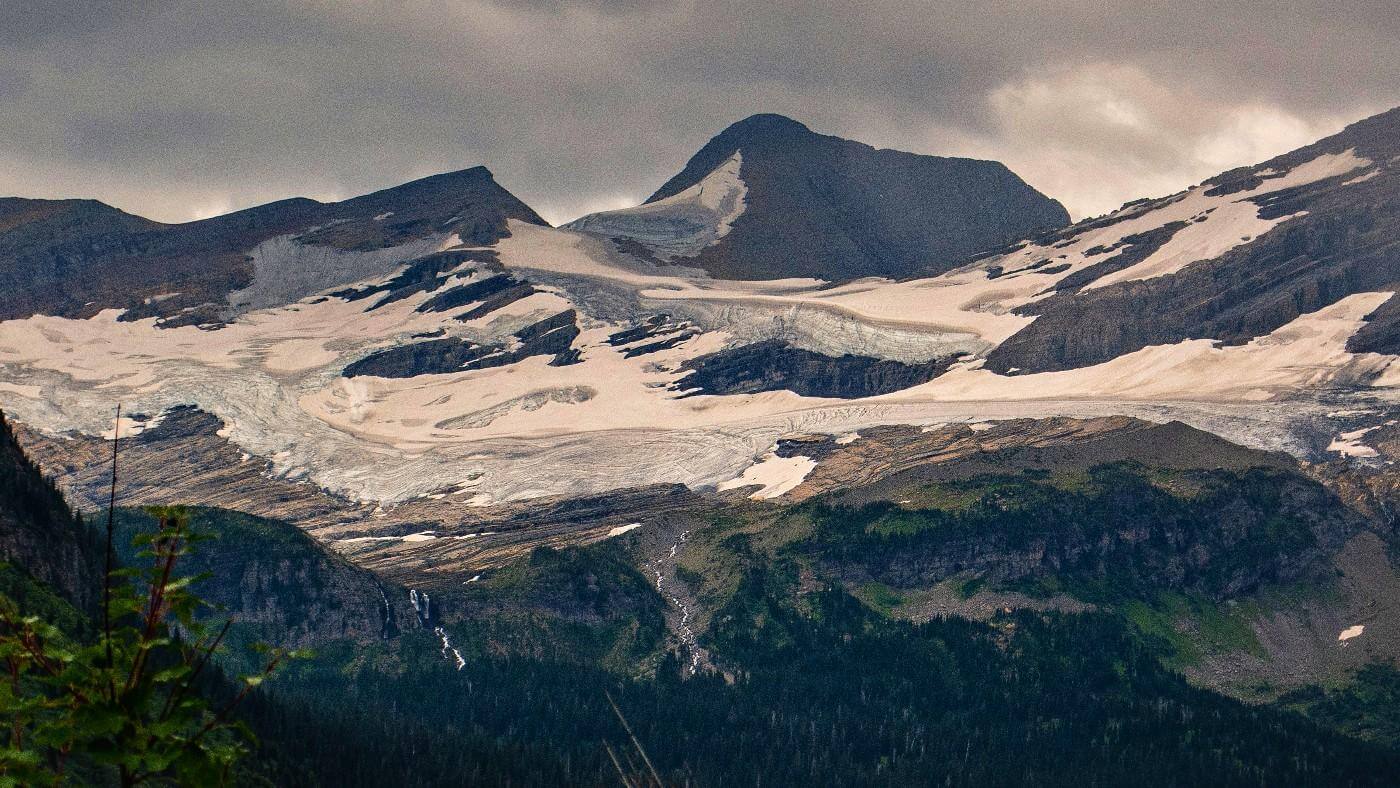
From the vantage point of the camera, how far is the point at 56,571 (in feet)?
636

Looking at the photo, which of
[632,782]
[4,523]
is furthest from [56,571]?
[632,782]

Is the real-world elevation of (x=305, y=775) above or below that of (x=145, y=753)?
below

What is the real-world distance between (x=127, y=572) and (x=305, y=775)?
180919 mm

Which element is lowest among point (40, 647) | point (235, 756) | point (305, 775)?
point (305, 775)

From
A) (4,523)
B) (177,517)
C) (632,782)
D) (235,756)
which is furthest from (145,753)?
(4,523)

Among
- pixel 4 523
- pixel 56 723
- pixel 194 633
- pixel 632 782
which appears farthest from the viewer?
pixel 4 523

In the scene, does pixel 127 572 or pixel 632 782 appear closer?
pixel 127 572

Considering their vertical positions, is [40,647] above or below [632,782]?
above

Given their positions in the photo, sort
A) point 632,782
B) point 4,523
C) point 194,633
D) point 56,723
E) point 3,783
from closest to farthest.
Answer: point 3,783, point 56,723, point 194,633, point 632,782, point 4,523

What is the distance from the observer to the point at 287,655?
23844 mm

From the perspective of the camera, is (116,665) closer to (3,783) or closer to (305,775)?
(3,783)

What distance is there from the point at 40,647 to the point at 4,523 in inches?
7059

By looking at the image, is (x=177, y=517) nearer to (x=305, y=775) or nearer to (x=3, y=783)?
(x=3, y=783)

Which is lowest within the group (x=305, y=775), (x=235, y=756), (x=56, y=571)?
(x=305, y=775)
